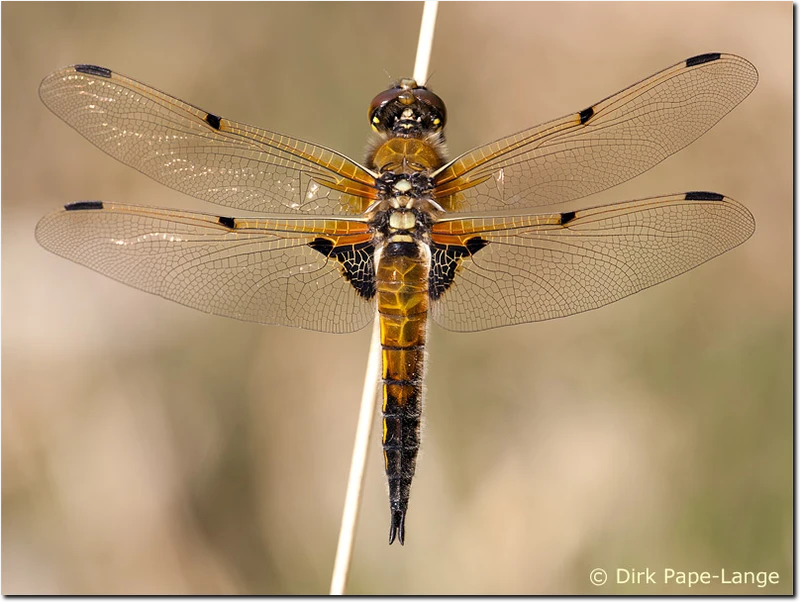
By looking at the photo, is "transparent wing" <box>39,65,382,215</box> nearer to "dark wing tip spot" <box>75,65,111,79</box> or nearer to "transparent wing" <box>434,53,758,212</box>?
"dark wing tip spot" <box>75,65,111,79</box>

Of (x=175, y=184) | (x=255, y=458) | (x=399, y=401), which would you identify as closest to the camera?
(x=399, y=401)

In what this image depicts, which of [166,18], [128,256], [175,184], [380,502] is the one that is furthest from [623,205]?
[166,18]

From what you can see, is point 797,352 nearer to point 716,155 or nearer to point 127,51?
point 716,155

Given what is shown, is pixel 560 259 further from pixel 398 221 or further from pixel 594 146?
pixel 398 221

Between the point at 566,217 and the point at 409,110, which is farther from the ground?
the point at 409,110

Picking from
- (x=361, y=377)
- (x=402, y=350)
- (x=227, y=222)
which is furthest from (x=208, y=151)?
(x=361, y=377)

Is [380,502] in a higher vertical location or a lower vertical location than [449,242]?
lower

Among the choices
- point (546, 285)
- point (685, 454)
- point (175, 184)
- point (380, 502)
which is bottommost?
point (380, 502)

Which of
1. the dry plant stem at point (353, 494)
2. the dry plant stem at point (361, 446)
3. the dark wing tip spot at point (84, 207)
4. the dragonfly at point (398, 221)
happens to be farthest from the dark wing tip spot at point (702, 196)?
the dark wing tip spot at point (84, 207)
